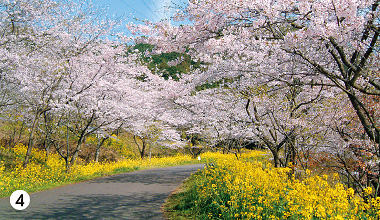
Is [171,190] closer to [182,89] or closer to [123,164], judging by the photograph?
[182,89]

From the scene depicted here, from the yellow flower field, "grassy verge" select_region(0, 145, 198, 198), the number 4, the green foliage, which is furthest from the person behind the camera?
"grassy verge" select_region(0, 145, 198, 198)

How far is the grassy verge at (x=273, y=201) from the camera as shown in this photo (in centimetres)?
357

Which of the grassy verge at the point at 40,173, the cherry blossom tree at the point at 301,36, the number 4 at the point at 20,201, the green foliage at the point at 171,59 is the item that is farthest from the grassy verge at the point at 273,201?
the grassy verge at the point at 40,173

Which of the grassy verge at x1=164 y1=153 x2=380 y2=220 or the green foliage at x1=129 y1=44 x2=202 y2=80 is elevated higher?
the green foliage at x1=129 y1=44 x2=202 y2=80

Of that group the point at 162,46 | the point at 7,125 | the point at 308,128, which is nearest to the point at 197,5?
the point at 162,46

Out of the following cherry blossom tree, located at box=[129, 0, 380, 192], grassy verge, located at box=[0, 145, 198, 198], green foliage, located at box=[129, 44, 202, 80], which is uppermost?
green foliage, located at box=[129, 44, 202, 80]

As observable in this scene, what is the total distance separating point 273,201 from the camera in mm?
4570

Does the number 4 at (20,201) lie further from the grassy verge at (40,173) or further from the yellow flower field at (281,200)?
the yellow flower field at (281,200)

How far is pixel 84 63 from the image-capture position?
42.5 ft

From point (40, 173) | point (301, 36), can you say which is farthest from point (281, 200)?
point (40, 173)

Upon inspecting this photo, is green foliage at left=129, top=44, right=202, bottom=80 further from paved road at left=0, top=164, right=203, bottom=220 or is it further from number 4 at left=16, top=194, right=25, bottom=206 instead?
number 4 at left=16, top=194, right=25, bottom=206

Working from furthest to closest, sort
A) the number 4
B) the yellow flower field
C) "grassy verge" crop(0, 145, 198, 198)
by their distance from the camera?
"grassy verge" crop(0, 145, 198, 198)
the number 4
the yellow flower field

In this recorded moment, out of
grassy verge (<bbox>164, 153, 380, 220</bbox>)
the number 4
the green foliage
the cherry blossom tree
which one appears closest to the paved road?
the number 4

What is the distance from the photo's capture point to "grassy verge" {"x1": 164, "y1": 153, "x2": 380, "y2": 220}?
3.57 meters
